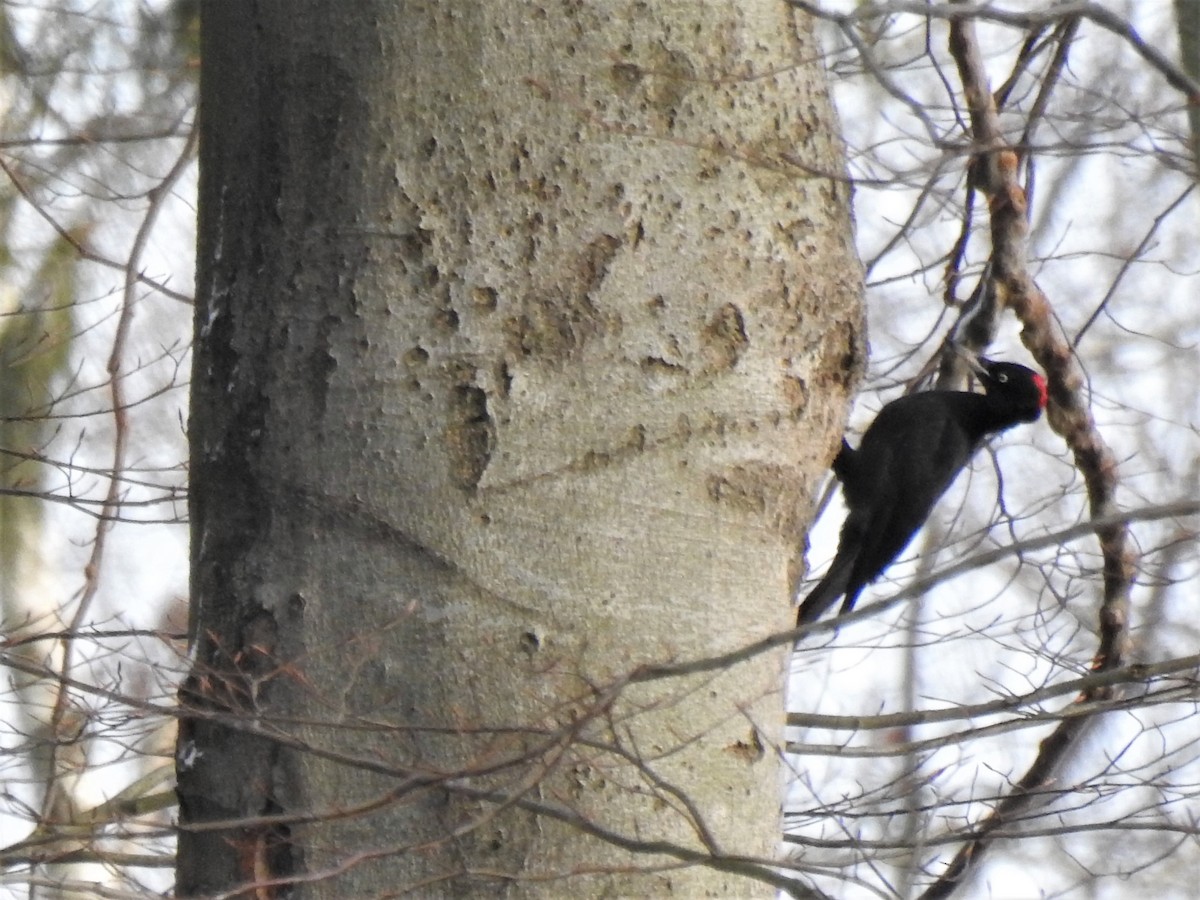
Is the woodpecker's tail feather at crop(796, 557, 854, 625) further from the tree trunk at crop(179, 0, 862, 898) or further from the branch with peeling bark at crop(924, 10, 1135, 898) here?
the tree trunk at crop(179, 0, 862, 898)

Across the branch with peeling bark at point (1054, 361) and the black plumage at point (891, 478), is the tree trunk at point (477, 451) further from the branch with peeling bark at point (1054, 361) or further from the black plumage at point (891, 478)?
the black plumage at point (891, 478)

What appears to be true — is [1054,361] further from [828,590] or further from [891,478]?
[828,590]

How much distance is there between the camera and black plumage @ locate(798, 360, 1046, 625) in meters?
4.06

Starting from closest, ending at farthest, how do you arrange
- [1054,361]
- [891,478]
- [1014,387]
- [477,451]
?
[477,451]
[1054,361]
[891,478]
[1014,387]

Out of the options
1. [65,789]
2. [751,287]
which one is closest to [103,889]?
[751,287]

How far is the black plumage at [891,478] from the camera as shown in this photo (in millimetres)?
4062

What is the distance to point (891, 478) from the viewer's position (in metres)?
4.21

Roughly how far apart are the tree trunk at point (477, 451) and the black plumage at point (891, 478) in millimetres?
1690

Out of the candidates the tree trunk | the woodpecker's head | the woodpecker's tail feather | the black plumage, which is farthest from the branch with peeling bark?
the tree trunk

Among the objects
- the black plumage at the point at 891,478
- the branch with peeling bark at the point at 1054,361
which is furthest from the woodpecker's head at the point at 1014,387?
the branch with peeling bark at the point at 1054,361

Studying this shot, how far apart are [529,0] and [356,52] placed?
28cm

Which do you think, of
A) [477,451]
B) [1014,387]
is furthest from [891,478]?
[477,451]

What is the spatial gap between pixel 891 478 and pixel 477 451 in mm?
2337

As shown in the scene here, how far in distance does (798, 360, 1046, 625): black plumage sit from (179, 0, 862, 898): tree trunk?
66.5 inches
